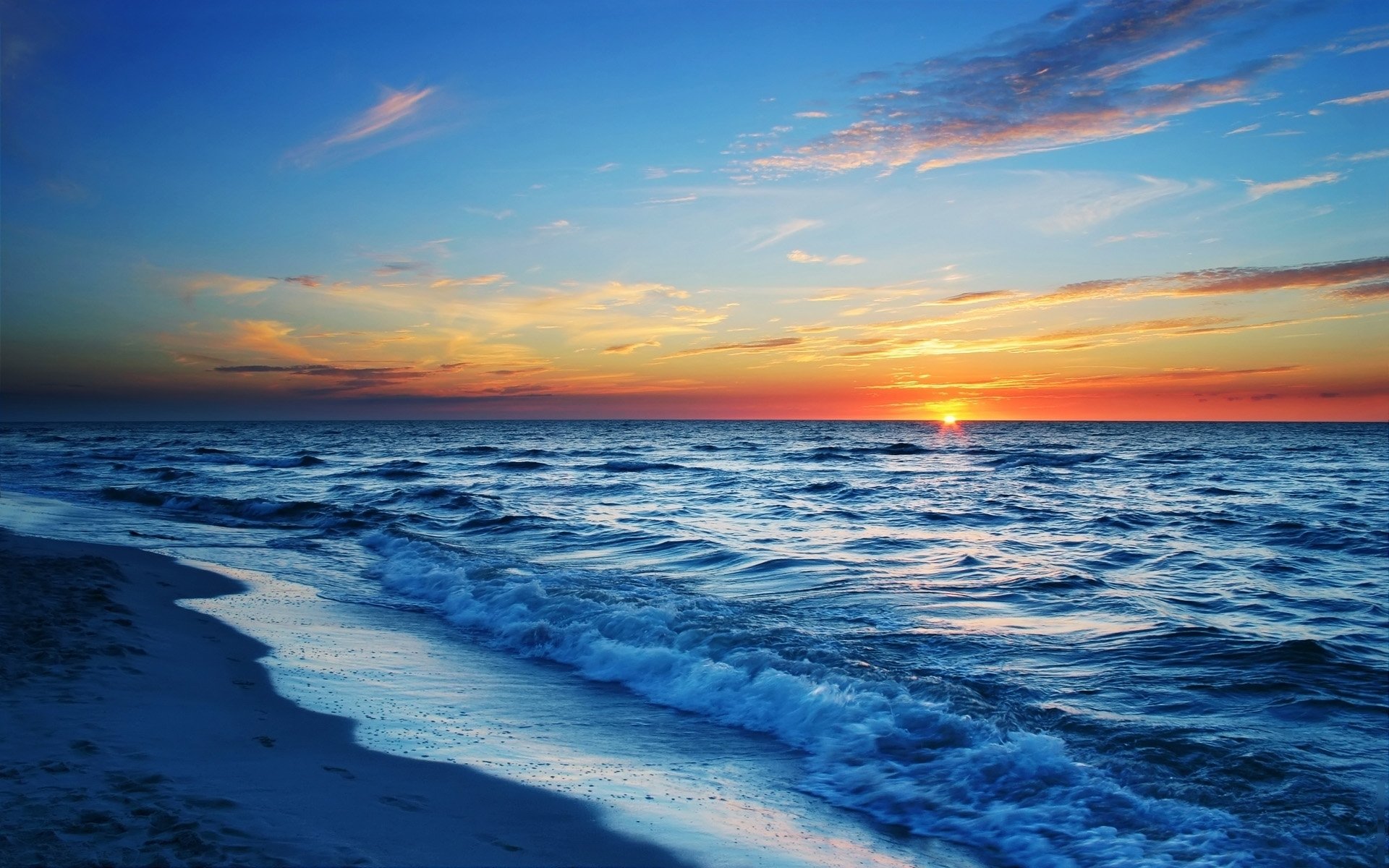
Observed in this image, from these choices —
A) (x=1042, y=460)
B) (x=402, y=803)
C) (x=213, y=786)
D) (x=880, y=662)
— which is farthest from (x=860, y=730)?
(x=1042, y=460)

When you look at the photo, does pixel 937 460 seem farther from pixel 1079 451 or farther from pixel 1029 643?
pixel 1029 643

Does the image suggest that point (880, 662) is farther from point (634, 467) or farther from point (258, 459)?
point (258, 459)

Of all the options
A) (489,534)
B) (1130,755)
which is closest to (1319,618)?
(1130,755)

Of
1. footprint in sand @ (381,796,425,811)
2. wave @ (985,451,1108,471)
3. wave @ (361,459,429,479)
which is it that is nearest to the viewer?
footprint in sand @ (381,796,425,811)

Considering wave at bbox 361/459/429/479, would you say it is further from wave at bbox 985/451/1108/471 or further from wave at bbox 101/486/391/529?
wave at bbox 985/451/1108/471

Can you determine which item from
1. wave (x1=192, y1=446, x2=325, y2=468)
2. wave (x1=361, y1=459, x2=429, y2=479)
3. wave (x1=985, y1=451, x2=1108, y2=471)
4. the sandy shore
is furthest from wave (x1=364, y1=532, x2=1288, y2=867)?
wave (x1=192, y1=446, x2=325, y2=468)

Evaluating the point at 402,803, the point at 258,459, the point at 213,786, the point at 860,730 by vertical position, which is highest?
the point at 213,786

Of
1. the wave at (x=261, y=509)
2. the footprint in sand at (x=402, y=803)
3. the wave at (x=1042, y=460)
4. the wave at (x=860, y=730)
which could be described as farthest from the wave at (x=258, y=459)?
the footprint in sand at (x=402, y=803)

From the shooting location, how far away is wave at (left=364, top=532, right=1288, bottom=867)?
504 cm

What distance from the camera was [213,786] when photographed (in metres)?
4.78

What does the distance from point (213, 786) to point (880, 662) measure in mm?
6141

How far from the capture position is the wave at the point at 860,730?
199 inches

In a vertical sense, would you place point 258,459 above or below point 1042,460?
below

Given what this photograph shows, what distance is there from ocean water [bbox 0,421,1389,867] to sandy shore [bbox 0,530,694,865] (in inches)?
18.5
